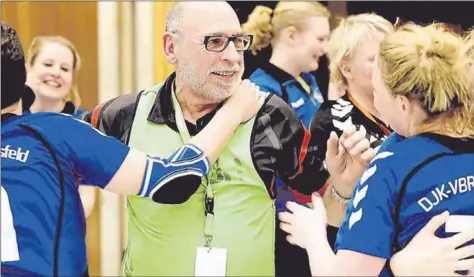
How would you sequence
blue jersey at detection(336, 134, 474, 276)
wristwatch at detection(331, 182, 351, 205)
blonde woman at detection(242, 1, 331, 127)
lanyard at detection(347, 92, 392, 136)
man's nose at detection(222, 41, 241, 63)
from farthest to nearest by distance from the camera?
blonde woman at detection(242, 1, 331, 127) → lanyard at detection(347, 92, 392, 136) → wristwatch at detection(331, 182, 351, 205) → man's nose at detection(222, 41, 241, 63) → blue jersey at detection(336, 134, 474, 276)

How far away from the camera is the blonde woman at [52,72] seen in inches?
97.0

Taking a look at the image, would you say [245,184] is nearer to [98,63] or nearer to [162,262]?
[162,262]

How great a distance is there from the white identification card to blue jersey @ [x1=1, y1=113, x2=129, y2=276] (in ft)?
0.93

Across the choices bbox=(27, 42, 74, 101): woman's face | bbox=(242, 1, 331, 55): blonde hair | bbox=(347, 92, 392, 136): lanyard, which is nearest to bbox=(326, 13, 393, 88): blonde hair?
bbox=(347, 92, 392, 136): lanyard

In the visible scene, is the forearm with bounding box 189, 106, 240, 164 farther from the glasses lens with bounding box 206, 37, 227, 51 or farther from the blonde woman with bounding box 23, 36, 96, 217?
→ the blonde woman with bounding box 23, 36, 96, 217

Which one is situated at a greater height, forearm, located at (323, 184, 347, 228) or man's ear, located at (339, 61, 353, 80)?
man's ear, located at (339, 61, 353, 80)

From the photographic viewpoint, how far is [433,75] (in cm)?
131

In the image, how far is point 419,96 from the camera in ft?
4.38

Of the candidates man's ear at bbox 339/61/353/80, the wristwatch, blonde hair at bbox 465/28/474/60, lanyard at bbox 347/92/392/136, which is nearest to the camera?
blonde hair at bbox 465/28/474/60

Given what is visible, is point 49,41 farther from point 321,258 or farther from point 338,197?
point 321,258

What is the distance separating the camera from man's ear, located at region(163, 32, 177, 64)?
161cm

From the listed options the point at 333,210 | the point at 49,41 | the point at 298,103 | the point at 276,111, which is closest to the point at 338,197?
the point at 333,210

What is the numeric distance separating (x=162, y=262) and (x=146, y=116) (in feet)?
1.07

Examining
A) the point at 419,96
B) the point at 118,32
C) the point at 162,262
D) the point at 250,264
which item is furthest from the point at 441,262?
the point at 118,32
